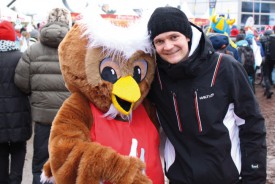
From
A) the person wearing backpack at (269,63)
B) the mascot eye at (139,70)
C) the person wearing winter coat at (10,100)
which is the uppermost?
the mascot eye at (139,70)

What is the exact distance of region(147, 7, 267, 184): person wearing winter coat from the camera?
220 centimetres

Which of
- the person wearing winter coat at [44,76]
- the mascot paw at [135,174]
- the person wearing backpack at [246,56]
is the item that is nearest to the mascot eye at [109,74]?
the mascot paw at [135,174]

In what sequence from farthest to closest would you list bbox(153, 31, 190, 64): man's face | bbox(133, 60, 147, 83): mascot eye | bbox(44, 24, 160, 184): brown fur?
bbox(133, 60, 147, 83): mascot eye
bbox(153, 31, 190, 64): man's face
bbox(44, 24, 160, 184): brown fur

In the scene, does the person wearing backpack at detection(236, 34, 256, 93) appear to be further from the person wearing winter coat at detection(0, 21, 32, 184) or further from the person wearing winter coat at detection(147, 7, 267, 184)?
the person wearing winter coat at detection(147, 7, 267, 184)

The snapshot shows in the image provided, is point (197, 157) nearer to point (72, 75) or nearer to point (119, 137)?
point (119, 137)

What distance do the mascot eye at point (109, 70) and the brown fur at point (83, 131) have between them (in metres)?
0.04

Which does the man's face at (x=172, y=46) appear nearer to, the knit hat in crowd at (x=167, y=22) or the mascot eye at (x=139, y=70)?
the knit hat in crowd at (x=167, y=22)

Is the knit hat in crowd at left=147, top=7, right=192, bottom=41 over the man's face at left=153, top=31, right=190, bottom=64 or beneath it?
over

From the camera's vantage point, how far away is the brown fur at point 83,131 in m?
2.06

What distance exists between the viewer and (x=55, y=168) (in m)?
2.14

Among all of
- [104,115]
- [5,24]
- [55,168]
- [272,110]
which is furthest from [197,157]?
[272,110]

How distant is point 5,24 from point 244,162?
274 cm

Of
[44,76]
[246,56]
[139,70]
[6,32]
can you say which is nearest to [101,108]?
[139,70]

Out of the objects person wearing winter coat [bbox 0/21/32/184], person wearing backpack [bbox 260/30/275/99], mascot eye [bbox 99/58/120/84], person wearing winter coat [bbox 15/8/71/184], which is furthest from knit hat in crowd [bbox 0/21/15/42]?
person wearing backpack [bbox 260/30/275/99]
